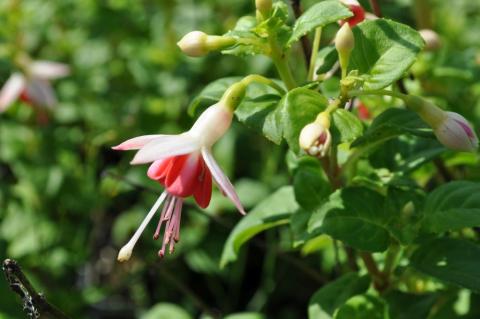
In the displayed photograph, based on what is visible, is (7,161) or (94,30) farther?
(94,30)

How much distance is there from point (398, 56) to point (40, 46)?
1897mm

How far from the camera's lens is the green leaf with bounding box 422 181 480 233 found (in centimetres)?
96

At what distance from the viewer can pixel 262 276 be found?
2020 mm

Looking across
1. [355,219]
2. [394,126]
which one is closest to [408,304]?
[355,219]

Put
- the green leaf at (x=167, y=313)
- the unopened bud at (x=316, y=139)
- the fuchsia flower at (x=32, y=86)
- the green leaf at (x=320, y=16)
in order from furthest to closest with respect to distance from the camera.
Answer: the fuchsia flower at (x=32, y=86) → the green leaf at (x=167, y=313) → the green leaf at (x=320, y=16) → the unopened bud at (x=316, y=139)

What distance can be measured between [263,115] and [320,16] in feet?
Answer: 0.46

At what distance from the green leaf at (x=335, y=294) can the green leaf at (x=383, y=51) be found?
330mm

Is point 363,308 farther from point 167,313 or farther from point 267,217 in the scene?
point 167,313

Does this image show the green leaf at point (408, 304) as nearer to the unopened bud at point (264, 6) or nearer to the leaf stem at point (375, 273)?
the leaf stem at point (375, 273)

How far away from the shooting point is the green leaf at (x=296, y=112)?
0.90 meters

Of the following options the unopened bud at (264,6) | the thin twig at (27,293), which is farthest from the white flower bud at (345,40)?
the thin twig at (27,293)

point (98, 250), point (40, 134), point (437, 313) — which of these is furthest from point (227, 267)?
point (437, 313)

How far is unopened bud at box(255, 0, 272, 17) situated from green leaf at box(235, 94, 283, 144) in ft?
0.35

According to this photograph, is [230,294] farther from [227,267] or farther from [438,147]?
[438,147]
